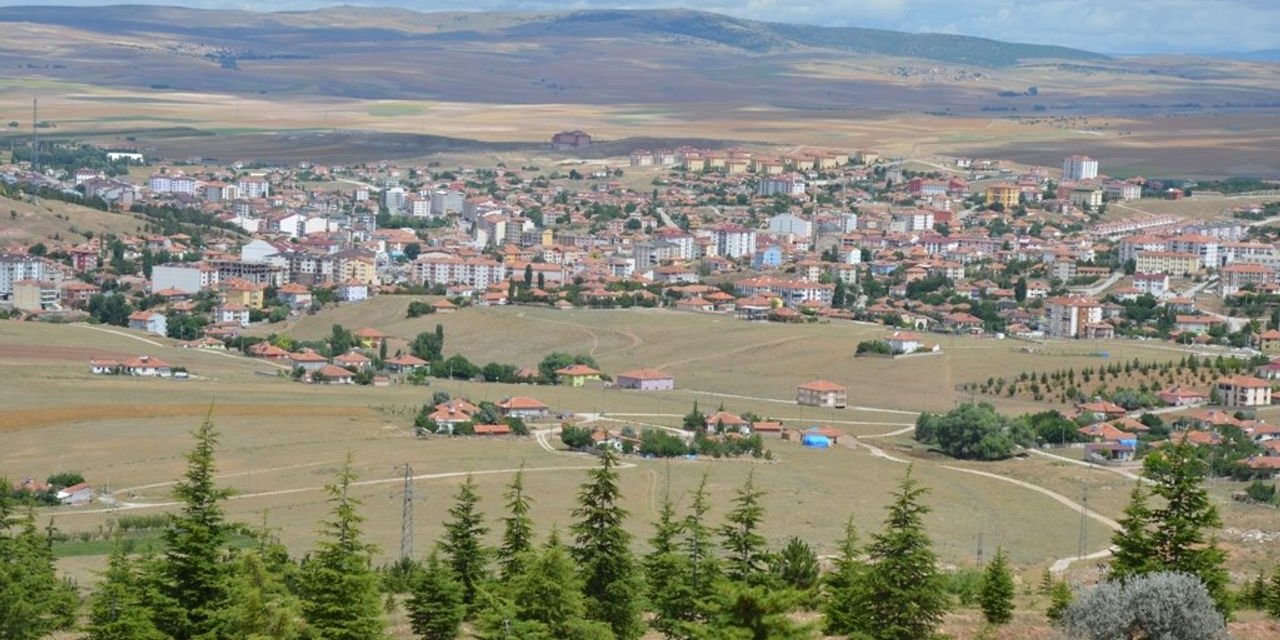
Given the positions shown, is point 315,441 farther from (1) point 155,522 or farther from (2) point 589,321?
(2) point 589,321

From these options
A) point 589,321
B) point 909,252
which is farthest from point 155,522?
point 909,252

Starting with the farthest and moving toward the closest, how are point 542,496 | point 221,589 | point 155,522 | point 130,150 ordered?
point 130,150 → point 542,496 → point 155,522 → point 221,589

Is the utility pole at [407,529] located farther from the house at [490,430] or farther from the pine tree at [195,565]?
the house at [490,430]

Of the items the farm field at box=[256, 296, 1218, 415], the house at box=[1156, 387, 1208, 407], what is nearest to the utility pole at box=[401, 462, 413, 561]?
the farm field at box=[256, 296, 1218, 415]

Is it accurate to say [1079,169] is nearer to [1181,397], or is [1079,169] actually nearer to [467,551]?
[1181,397]

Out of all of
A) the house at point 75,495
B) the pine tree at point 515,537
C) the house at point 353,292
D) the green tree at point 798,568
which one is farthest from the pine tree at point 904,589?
the house at point 353,292

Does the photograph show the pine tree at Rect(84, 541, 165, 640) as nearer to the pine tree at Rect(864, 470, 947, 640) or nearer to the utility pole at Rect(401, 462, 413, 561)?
the pine tree at Rect(864, 470, 947, 640)
